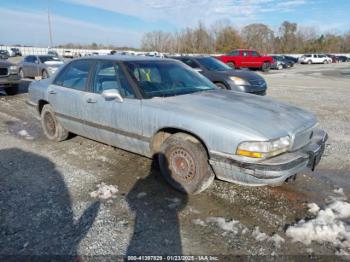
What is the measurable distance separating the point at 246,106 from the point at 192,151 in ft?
2.98

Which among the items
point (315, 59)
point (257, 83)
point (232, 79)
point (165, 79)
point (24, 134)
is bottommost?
point (24, 134)

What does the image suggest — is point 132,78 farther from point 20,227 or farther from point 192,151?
point 20,227

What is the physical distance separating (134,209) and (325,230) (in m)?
1.91

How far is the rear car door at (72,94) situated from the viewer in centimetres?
459

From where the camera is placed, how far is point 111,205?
336 centimetres

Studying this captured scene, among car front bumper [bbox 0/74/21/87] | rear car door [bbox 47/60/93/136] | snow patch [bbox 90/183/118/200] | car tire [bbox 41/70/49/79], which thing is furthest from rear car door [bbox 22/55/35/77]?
snow patch [bbox 90/183/118/200]

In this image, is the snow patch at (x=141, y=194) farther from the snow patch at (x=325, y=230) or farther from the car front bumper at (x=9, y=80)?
the car front bumper at (x=9, y=80)

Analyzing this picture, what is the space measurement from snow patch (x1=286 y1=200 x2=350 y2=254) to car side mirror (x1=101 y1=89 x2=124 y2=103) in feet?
8.14

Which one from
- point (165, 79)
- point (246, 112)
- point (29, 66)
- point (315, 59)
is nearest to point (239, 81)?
point (165, 79)

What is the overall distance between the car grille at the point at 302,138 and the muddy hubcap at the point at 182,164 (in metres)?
1.14

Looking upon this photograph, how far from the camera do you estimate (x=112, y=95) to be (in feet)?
12.4

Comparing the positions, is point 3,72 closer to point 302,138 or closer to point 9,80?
point 9,80

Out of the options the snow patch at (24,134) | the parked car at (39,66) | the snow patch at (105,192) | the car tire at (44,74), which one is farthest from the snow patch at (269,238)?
the car tire at (44,74)

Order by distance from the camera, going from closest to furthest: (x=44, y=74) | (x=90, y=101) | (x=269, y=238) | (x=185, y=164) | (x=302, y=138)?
(x=269, y=238)
(x=302, y=138)
(x=185, y=164)
(x=90, y=101)
(x=44, y=74)
